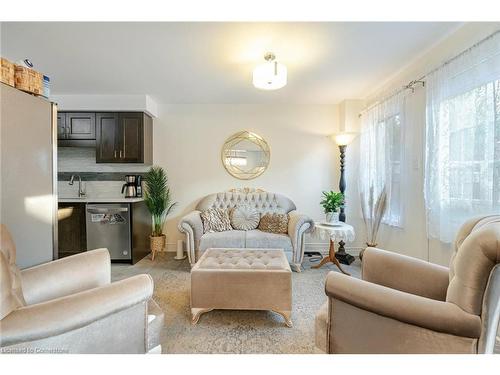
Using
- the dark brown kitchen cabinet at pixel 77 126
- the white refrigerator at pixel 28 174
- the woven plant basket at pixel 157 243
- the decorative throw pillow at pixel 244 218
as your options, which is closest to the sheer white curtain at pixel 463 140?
the decorative throw pillow at pixel 244 218

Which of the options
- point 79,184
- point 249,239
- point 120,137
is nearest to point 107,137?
point 120,137

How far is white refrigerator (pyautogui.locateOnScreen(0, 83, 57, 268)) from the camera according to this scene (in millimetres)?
1274

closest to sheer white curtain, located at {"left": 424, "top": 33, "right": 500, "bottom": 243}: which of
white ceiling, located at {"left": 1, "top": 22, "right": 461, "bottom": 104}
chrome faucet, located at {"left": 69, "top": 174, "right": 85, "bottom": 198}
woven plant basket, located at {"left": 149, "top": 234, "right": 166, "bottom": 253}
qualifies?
white ceiling, located at {"left": 1, "top": 22, "right": 461, "bottom": 104}

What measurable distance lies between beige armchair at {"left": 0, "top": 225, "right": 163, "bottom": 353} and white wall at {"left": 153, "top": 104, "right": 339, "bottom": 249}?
2.61 m

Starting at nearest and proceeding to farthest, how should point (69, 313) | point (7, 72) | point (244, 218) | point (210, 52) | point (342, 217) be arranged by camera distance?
point (69, 313) < point (7, 72) < point (210, 52) < point (244, 218) < point (342, 217)

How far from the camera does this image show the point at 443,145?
6.52 ft

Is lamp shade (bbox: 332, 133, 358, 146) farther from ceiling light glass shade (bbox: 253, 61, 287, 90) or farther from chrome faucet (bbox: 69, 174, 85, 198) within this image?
chrome faucet (bbox: 69, 174, 85, 198)

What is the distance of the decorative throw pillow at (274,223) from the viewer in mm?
3143

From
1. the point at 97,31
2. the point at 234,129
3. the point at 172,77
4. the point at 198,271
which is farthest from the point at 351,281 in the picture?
the point at 234,129

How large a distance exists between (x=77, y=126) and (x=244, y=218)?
2.91 meters

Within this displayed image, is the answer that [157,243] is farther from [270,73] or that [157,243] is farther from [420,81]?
[420,81]

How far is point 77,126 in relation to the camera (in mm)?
3520

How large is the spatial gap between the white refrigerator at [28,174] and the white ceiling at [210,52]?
0.95 m

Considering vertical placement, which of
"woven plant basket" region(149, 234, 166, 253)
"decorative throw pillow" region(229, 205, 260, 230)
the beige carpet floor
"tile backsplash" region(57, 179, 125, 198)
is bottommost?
the beige carpet floor
